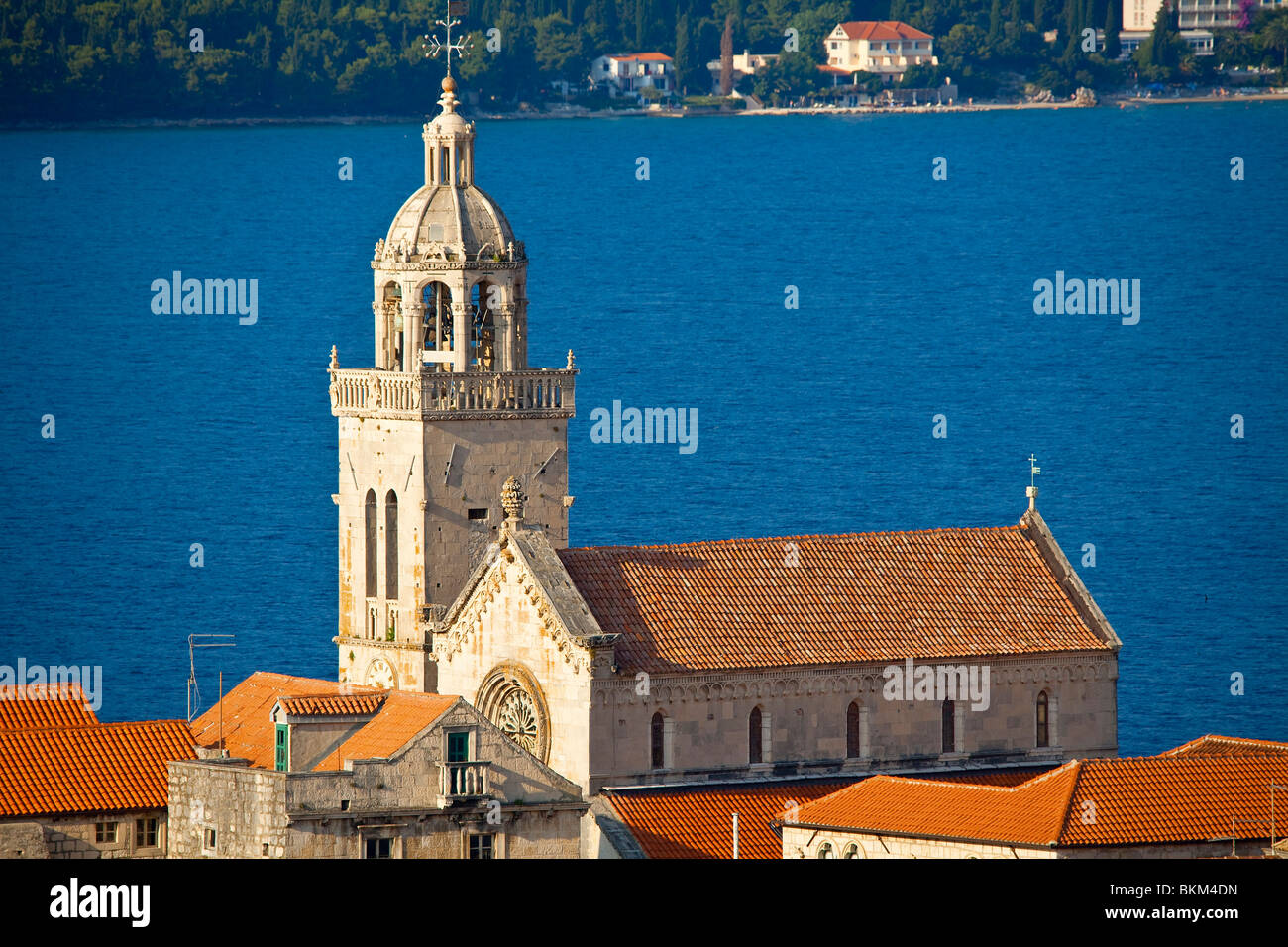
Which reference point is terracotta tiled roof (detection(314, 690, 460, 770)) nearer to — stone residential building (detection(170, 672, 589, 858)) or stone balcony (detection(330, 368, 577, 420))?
stone residential building (detection(170, 672, 589, 858))

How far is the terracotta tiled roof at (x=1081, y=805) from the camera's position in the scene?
66.0m

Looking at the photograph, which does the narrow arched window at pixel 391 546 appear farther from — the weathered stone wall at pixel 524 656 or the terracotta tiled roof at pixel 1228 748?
the terracotta tiled roof at pixel 1228 748

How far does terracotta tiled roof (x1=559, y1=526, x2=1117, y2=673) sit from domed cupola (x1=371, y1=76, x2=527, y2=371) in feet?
20.9

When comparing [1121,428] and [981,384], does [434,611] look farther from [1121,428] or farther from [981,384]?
[981,384]

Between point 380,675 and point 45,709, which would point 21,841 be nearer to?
point 45,709

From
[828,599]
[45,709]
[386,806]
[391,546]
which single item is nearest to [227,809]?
[386,806]

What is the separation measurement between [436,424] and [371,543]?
329 centimetres

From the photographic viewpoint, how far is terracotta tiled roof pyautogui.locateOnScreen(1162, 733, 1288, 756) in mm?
74125

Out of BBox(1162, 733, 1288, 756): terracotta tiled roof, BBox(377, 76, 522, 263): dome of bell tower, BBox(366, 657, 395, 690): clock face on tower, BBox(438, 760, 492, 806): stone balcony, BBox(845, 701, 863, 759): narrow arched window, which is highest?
BBox(377, 76, 522, 263): dome of bell tower

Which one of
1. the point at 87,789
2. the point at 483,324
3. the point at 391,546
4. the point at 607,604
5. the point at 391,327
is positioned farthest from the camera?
the point at 483,324

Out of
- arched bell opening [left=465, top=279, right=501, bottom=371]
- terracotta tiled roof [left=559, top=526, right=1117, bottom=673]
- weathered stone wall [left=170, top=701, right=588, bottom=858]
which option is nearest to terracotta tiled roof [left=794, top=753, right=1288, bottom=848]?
terracotta tiled roof [left=559, top=526, right=1117, bottom=673]

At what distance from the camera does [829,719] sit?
73375 millimetres

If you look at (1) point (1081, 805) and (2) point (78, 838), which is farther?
(2) point (78, 838)
